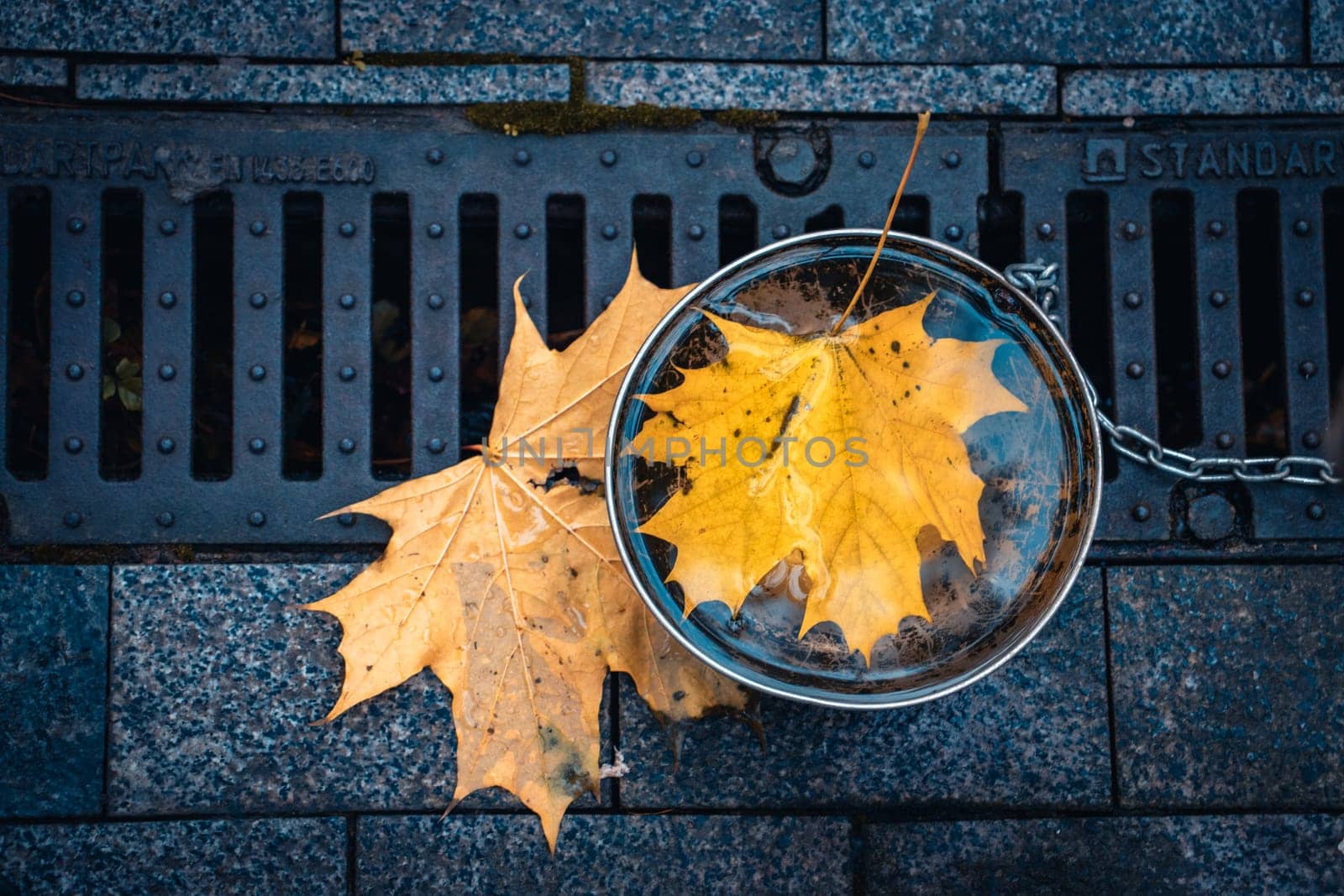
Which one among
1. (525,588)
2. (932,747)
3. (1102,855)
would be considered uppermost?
(525,588)

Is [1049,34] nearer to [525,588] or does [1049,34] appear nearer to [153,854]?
[525,588]

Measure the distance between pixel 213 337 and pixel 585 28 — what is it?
3.20 feet

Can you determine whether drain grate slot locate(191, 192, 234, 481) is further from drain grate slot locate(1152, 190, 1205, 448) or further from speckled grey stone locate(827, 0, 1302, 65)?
drain grate slot locate(1152, 190, 1205, 448)

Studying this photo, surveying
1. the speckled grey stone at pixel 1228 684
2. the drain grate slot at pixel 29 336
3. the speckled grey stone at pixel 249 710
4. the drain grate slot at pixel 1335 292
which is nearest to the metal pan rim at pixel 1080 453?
the speckled grey stone at pixel 1228 684

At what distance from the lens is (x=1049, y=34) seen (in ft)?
5.78

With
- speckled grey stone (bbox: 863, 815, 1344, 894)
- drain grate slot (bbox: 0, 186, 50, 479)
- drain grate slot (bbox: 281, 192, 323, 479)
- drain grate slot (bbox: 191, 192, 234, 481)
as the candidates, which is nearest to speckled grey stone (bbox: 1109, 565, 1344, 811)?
speckled grey stone (bbox: 863, 815, 1344, 894)

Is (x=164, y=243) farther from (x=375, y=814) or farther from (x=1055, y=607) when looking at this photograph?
(x=1055, y=607)

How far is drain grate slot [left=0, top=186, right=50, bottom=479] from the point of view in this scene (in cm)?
180

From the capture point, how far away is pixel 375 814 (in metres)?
1.70

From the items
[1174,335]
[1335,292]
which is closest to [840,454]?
[1174,335]

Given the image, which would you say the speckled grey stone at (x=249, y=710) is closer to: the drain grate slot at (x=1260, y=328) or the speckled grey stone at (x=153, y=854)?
the speckled grey stone at (x=153, y=854)

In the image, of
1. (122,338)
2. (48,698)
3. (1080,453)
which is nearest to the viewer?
(1080,453)

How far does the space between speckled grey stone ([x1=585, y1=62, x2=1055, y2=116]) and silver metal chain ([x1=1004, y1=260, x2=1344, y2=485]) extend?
340 mm

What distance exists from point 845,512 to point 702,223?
0.69m
